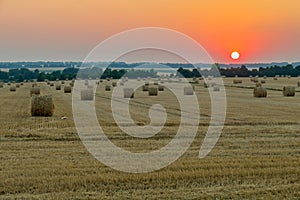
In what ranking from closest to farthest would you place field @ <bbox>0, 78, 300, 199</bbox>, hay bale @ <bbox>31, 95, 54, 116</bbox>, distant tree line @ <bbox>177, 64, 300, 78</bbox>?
field @ <bbox>0, 78, 300, 199</bbox>
hay bale @ <bbox>31, 95, 54, 116</bbox>
distant tree line @ <bbox>177, 64, 300, 78</bbox>

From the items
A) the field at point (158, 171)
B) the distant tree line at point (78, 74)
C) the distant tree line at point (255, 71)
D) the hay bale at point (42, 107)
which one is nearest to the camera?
the field at point (158, 171)

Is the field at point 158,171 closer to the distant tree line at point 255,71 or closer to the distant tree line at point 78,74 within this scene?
the distant tree line at point 78,74

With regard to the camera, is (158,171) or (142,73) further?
(142,73)

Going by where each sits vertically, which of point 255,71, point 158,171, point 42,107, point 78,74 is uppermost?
point 255,71

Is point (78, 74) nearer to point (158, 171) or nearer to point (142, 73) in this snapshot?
point (142, 73)

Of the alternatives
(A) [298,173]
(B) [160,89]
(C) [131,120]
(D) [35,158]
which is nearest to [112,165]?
(D) [35,158]

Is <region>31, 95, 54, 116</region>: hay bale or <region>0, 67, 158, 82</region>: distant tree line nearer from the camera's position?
<region>31, 95, 54, 116</region>: hay bale

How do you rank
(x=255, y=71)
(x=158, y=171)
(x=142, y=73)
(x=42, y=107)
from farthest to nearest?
(x=255, y=71), (x=142, y=73), (x=42, y=107), (x=158, y=171)

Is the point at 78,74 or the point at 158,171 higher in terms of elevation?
the point at 78,74

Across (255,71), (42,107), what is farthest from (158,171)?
(255,71)

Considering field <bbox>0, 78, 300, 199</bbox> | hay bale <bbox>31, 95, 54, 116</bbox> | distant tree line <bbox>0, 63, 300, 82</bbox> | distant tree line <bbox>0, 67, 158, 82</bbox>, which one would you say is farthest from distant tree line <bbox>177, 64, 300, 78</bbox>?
field <bbox>0, 78, 300, 199</bbox>

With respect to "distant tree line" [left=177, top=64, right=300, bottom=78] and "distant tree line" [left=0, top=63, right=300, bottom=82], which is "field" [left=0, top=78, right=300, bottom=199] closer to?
"distant tree line" [left=0, top=63, right=300, bottom=82]

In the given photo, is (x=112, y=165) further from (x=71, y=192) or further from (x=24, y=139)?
(x=24, y=139)

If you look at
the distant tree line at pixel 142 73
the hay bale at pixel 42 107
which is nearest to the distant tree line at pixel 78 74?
the distant tree line at pixel 142 73
